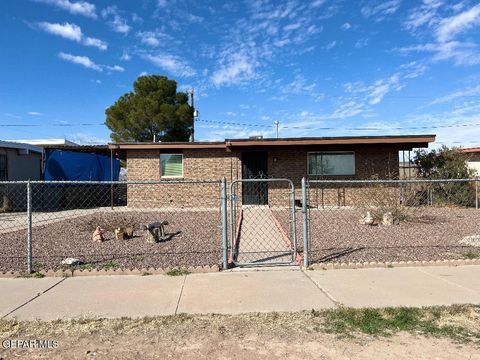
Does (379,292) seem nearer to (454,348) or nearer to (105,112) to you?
(454,348)

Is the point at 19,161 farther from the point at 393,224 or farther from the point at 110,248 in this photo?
the point at 393,224

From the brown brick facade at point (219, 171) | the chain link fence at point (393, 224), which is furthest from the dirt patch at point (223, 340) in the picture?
the brown brick facade at point (219, 171)

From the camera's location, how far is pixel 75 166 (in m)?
20.8

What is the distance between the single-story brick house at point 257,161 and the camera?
17.1 metres

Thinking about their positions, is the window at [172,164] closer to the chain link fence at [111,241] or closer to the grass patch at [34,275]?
the chain link fence at [111,241]

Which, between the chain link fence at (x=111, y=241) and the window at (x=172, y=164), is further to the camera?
the window at (x=172, y=164)

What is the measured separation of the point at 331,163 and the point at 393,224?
21.6ft

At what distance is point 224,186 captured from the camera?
6.55 meters

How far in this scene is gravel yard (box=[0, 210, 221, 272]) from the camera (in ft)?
23.1

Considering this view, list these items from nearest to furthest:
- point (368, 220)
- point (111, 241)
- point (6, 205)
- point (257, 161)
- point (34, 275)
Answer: point (34, 275), point (111, 241), point (368, 220), point (6, 205), point (257, 161)

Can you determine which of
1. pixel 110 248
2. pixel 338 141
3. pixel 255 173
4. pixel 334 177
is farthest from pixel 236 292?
pixel 334 177

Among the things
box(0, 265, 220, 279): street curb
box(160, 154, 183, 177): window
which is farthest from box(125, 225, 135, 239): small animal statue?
box(160, 154, 183, 177): window

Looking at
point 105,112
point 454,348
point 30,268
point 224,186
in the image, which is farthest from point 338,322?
point 105,112

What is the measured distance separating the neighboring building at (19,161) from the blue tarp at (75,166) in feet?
5.54
